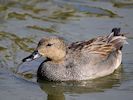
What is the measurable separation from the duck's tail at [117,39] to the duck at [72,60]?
0.37 m

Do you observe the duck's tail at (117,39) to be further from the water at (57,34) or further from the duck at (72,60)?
the duck at (72,60)

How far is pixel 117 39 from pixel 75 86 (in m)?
1.60

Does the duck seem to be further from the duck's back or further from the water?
the water

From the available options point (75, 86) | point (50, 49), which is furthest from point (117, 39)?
point (50, 49)

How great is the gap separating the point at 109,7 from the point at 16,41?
109 inches

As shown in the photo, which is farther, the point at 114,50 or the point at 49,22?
the point at 49,22

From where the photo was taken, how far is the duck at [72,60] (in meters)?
11.0

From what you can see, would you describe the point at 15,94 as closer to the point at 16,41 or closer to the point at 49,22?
the point at 16,41

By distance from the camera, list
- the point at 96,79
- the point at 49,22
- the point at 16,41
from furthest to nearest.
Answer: the point at 49,22, the point at 16,41, the point at 96,79

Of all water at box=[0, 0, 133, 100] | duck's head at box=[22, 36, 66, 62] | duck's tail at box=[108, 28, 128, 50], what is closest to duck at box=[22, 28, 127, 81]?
duck's head at box=[22, 36, 66, 62]

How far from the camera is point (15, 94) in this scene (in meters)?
10.5

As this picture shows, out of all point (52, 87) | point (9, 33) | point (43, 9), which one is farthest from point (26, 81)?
point (43, 9)

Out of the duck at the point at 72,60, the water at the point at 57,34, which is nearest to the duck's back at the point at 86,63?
the duck at the point at 72,60

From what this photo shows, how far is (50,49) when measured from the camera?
10.9 meters
